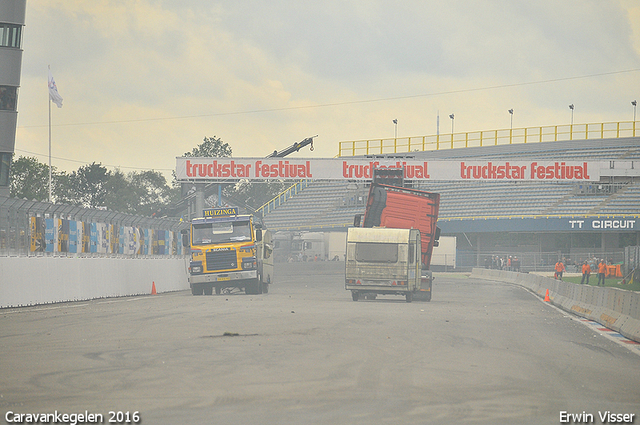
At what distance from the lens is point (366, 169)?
4922 cm

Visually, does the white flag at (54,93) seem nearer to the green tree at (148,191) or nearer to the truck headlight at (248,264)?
the truck headlight at (248,264)

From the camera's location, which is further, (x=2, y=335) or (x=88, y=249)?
(x=88, y=249)

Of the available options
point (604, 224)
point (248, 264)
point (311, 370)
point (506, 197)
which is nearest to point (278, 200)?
point (506, 197)

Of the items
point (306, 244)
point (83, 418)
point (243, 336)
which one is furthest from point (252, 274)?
point (306, 244)

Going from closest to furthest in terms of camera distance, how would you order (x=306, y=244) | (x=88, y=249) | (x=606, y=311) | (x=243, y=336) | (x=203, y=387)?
(x=203, y=387)
(x=243, y=336)
(x=606, y=311)
(x=88, y=249)
(x=306, y=244)

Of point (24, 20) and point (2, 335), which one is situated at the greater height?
point (24, 20)

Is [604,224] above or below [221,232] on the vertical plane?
above

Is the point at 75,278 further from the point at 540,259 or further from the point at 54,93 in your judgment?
the point at 540,259

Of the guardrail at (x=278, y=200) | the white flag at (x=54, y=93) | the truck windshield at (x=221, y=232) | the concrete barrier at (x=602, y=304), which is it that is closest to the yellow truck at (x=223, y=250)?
the truck windshield at (x=221, y=232)

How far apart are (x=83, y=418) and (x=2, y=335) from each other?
26.3 ft

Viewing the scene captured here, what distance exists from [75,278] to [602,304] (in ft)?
50.9

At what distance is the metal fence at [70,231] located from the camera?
74.1ft

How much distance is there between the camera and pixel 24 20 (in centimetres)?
4600

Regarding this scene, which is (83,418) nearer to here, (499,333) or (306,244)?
(499,333)
